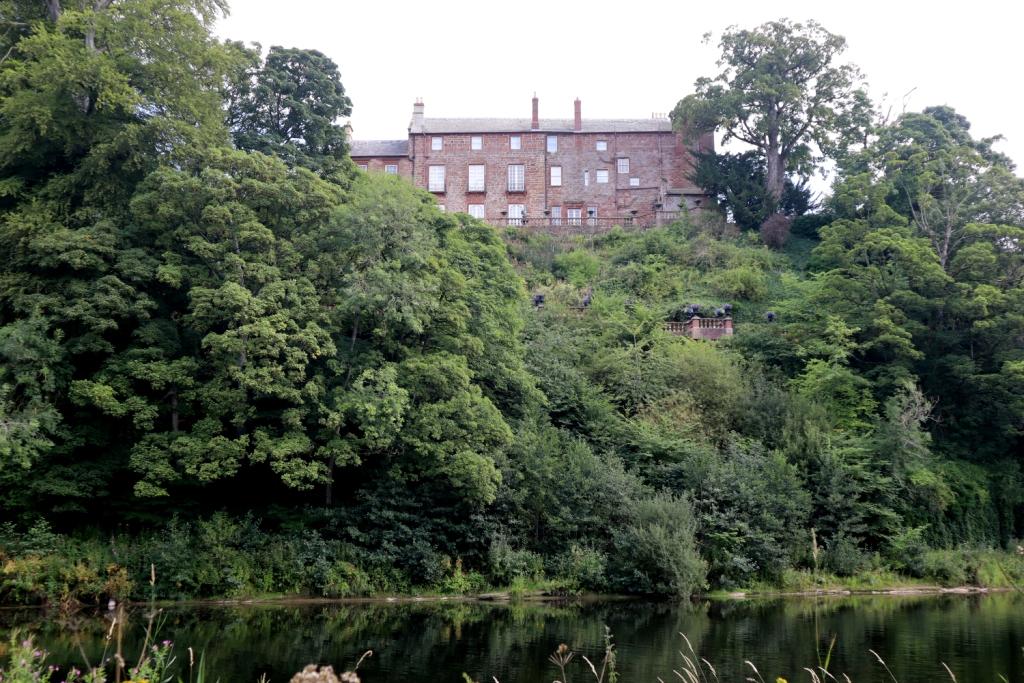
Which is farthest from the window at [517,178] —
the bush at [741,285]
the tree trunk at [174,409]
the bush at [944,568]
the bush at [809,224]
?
the tree trunk at [174,409]

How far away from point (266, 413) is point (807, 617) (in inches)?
582

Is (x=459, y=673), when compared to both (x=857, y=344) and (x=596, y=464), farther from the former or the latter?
(x=857, y=344)

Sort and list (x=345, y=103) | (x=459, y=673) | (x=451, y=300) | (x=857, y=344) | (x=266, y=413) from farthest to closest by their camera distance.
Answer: (x=345, y=103) → (x=857, y=344) → (x=451, y=300) → (x=266, y=413) → (x=459, y=673)

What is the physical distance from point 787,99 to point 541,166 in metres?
16.2

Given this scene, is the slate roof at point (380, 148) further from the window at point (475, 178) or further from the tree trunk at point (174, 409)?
the tree trunk at point (174, 409)

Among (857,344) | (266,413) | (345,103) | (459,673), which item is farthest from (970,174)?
(459,673)

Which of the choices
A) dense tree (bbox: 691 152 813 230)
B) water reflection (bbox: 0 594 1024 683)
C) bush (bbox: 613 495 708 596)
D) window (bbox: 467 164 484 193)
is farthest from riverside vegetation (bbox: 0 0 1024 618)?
window (bbox: 467 164 484 193)

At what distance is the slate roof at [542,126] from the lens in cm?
5934

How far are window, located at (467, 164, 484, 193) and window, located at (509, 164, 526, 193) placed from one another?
191 centimetres

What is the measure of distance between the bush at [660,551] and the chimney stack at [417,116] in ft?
129

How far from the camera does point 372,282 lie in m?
25.0

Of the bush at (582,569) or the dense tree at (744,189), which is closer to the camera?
the bush at (582,569)

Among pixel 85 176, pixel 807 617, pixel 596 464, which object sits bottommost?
pixel 807 617

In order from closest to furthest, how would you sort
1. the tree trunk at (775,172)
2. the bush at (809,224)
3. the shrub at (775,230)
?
1. the shrub at (775,230)
2. the bush at (809,224)
3. the tree trunk at (775,172)
